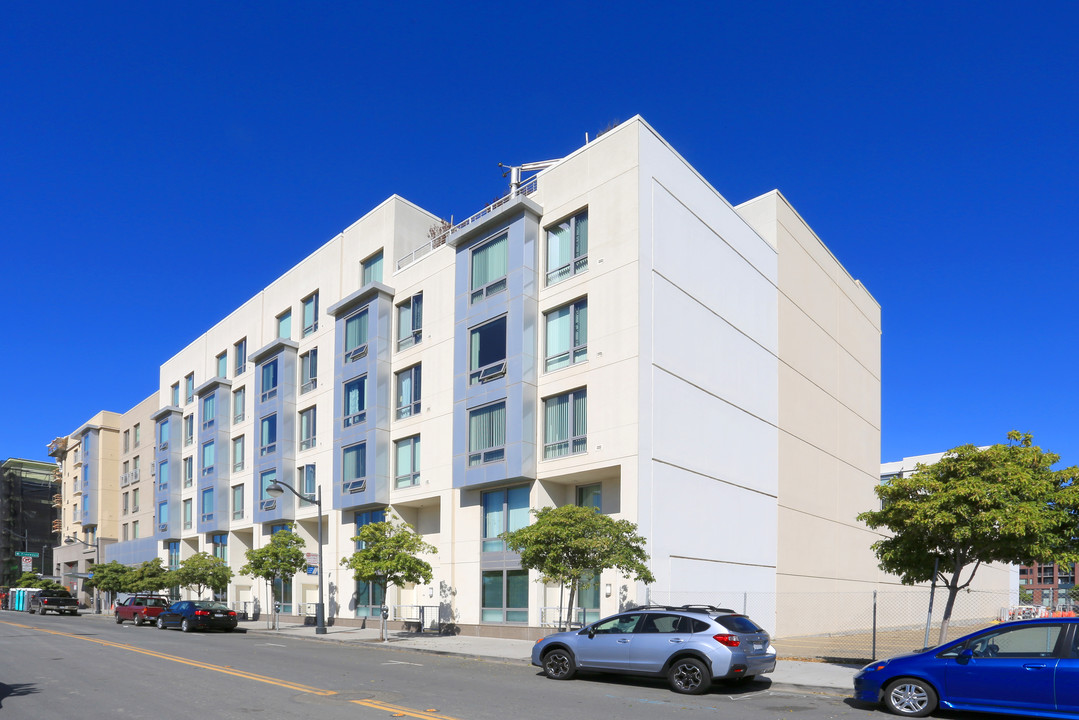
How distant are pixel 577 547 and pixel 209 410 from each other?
37839mm

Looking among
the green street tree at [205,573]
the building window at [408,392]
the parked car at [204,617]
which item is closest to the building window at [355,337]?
the building window at [408,392]

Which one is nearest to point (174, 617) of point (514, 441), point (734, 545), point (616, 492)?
point (514, 441)

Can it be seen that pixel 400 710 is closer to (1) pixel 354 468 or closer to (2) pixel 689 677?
(2) pixel 689 677

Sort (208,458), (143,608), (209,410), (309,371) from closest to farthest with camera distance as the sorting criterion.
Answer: (143,608), (309,371), (208,458), (209,410)

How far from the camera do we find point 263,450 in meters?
45.4

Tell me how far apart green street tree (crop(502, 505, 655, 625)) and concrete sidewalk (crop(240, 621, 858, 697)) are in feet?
7.63

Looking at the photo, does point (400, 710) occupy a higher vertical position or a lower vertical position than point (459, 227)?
lower

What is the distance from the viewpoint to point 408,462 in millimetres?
34688

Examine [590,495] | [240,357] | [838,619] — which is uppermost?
[240,357]

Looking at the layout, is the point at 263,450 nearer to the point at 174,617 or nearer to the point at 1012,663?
the point at 174,617

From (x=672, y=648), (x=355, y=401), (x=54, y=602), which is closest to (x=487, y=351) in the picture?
(x=355, y=401)

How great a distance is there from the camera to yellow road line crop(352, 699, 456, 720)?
39.6 feet

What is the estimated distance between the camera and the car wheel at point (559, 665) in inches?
658

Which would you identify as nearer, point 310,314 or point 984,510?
point 984,510
